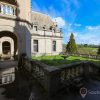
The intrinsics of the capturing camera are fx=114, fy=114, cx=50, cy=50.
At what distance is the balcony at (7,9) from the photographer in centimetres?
1068

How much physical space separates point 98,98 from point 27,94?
9.61 ft

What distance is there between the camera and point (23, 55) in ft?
38.4

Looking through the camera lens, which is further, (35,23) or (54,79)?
(35,23)

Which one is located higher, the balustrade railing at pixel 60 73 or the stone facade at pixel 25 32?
the stone facade at pixel 25 32

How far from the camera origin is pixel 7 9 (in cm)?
1100

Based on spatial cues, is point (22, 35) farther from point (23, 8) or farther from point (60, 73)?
point (60, 73)

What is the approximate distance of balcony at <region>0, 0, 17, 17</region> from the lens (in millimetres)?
10680

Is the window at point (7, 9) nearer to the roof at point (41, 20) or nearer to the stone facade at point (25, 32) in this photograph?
the stone facade at point (25, 32)

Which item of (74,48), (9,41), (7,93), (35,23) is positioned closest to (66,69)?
(7,93)

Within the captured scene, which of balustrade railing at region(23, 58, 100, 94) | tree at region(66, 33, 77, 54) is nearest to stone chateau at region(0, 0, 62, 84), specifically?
balustrade railing at region(23, 58, 100, 94)

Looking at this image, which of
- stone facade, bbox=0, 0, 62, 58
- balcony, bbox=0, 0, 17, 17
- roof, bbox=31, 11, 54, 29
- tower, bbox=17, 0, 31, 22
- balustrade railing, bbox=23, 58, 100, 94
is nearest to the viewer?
balustrade railing, bbox=23, 58, 100, 94

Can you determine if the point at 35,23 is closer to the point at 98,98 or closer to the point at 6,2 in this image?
the point at 6,2

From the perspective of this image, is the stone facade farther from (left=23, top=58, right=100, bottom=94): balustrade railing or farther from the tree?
the tree

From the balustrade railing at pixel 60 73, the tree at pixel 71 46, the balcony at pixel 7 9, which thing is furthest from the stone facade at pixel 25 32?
the tree at pixel 71 46
